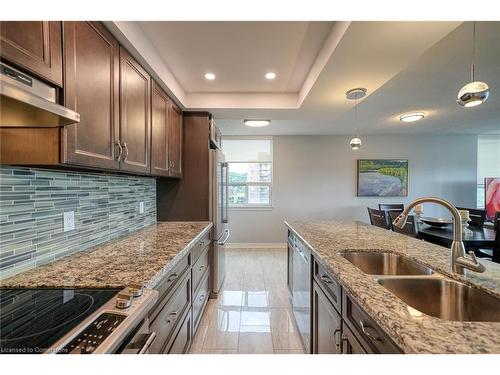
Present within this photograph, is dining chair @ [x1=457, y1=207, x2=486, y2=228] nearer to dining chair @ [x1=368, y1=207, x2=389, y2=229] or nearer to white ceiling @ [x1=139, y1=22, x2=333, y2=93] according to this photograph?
dining chair @ [x1=368, y1=207, x2=389, y2=229]

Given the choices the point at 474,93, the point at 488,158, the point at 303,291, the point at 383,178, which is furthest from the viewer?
the point at 488,158

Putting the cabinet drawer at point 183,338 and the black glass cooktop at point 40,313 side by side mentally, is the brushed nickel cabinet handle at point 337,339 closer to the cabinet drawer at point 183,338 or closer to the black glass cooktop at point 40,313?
the cabinet drawer at point 183,338

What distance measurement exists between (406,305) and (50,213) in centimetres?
171

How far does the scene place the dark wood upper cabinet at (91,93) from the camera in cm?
106

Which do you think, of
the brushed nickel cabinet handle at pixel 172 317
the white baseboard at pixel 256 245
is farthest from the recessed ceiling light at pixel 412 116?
the brushed nickel cabinet handle at pixel 172 317

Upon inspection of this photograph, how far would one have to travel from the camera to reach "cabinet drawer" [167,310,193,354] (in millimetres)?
1456

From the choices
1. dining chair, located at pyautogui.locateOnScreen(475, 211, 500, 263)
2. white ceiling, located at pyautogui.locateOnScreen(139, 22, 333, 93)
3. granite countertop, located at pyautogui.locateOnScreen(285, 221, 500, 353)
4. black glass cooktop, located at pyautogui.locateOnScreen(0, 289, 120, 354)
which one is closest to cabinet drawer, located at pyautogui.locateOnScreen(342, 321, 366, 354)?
granite countertop, located at pyautogui.locateOnScreen(285, 221, 500, 353)

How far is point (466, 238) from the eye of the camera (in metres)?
2.65

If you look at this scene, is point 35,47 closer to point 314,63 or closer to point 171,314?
point 171,314

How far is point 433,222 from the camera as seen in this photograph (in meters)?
3.26

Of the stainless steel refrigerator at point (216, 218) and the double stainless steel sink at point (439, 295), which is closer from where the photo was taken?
the double stainless steel sink at point (439, 295)

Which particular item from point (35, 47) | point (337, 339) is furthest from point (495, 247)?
point (35, 47)

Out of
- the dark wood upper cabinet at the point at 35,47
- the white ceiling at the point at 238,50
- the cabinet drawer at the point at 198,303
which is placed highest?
the white ceiling at the point at 238,50

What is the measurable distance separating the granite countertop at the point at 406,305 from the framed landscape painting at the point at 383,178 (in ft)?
12.3
